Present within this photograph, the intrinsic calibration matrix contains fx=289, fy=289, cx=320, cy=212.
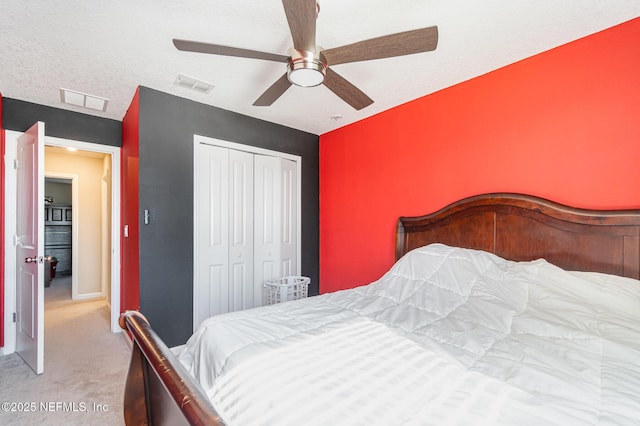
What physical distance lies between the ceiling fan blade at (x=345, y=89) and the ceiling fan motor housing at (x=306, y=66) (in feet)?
0.34

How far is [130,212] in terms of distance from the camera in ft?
9.33

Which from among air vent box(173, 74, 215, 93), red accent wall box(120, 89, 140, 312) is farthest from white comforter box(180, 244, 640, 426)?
air vent box(173, 74, 215, 93)

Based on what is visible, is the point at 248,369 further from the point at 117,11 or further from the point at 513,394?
the point at 117,11

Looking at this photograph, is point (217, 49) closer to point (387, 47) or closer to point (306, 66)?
point (306, 66)

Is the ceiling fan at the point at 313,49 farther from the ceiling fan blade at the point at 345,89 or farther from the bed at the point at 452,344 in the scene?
the bed at the point at 452,344

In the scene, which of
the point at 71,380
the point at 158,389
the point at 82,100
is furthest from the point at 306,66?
the point at 71,380

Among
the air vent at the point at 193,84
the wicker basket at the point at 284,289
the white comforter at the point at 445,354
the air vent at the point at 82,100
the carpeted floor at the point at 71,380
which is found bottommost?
the carpeted floor at the point at 71,380

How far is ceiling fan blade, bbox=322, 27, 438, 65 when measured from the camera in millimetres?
1392

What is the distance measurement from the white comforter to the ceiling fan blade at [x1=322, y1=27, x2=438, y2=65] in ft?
4.48

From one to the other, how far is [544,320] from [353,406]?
1.16m

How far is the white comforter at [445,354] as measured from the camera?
78 cm

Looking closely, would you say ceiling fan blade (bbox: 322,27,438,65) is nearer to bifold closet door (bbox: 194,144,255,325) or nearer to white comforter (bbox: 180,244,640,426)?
white comforter (bbox: 180,244,640,426)

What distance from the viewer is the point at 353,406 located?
78cm

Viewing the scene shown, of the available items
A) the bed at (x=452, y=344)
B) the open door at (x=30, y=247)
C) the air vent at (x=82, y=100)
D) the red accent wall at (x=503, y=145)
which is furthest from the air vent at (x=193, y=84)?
the bed at (x=452, y=344)
